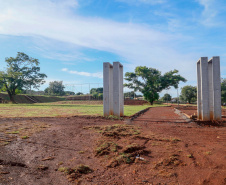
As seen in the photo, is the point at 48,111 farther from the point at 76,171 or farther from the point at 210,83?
the point at 76,171

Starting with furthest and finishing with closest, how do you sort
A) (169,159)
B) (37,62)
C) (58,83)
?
1. (58,83)
2. (37,62)
3. (169,159)

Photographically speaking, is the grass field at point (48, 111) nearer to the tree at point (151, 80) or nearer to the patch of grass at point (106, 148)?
the patch of grass at point (106, 148)

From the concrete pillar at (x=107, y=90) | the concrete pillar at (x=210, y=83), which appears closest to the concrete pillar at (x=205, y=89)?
the concrete pillar at (x=210, y=83)

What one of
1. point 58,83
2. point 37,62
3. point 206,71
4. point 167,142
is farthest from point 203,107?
point 58,83

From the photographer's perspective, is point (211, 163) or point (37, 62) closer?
point (211, 163)

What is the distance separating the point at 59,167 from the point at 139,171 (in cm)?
172

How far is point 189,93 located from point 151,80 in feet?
48.4

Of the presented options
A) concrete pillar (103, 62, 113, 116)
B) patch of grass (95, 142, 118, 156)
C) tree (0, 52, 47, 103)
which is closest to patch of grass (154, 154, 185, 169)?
patch of grass (95, 142, 118, 156)

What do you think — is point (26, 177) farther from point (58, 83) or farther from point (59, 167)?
point (58, 83)

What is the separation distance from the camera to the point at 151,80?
3962 centimetres

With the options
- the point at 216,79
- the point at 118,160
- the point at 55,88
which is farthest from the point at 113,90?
the point at 55,88

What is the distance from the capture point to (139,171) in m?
3.76

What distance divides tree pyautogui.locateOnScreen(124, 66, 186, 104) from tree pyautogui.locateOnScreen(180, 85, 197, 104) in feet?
28.1

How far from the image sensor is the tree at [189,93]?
158 feet
